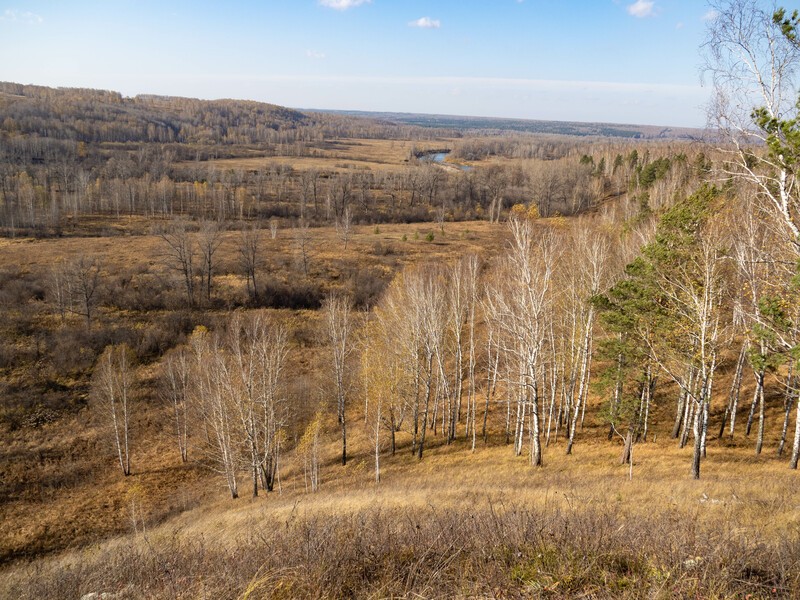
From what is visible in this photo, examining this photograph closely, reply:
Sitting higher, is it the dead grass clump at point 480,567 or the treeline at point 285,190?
the treeline at point 285,190

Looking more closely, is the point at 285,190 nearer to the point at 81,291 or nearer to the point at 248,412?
the point at 81,291

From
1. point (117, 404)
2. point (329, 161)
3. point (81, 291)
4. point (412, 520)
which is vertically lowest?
point (117, 404)

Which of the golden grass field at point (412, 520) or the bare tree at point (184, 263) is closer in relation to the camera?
the golden grass field at point (412, 520)

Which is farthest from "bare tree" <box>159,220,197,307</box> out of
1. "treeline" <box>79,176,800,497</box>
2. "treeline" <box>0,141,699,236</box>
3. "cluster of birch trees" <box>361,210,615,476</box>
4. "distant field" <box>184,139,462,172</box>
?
"distant field" <box>184,139,462,172</box>

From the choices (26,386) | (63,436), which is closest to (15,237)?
(26,386)

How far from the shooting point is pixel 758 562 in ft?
17.6

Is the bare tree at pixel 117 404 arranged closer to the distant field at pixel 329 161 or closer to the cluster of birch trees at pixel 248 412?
the cluster of birch trees at pixel 248 412

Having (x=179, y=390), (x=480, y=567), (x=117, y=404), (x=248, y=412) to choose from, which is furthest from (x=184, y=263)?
(x=480, y=567)

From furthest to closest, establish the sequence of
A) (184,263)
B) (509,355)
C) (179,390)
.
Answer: (184,263) < (179,390) < (509,355)

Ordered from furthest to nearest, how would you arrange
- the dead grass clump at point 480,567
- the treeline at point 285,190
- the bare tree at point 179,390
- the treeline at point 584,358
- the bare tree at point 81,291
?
1. the treeline at point 285,190
2. the bare tree at point 81,291
3. the bare tree at point 179,390
4. the treeline at point 584,358
5. the dead grass clump at point 480,567

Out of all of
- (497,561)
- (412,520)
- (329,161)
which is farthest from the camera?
(329,161)

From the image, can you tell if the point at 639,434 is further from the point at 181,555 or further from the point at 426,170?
the point at 426,170

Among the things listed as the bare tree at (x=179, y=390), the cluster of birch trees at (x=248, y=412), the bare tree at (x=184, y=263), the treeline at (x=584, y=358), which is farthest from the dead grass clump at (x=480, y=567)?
the bare tree at (x=184, y=263)

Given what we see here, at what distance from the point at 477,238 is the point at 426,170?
4736 centimetres
